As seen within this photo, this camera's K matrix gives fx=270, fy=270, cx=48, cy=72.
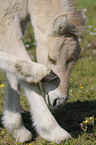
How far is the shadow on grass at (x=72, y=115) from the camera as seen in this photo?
4320 millimetres

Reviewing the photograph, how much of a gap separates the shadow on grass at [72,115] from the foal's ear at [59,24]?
153 cm

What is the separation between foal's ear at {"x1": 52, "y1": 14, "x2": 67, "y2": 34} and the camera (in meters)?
3.54

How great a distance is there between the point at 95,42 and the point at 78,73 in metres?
1.99

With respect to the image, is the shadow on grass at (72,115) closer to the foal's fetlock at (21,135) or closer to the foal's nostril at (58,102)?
the foal's fetlock at (21,135)

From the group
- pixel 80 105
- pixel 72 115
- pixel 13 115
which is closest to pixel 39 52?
pixel 13 115

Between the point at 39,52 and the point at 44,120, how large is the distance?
1.03 m

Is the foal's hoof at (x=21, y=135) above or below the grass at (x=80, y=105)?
above

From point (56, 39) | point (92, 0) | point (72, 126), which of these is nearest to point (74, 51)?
point (56, 39)

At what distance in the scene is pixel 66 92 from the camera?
151 inches

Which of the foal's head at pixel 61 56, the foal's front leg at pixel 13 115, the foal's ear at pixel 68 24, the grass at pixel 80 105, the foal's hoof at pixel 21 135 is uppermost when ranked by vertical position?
the foal's ear at pixel 68 24

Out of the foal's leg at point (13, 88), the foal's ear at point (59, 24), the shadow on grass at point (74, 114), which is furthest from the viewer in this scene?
the shadow on grass at point (74, 114)

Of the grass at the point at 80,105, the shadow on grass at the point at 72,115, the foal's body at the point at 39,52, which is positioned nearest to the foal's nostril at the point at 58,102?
the foal's body at the point at 39,52

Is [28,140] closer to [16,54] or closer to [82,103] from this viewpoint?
[16,54]

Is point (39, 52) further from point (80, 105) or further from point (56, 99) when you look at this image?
point (80, 105)
